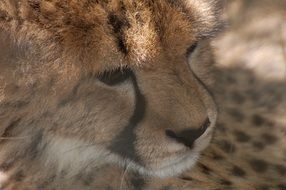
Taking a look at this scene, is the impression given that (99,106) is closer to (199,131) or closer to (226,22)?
(199,131)

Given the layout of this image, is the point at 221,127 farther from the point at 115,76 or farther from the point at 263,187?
the point at 115,76

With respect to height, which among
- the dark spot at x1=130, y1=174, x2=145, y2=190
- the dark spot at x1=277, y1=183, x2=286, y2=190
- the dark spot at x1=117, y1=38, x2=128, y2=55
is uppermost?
the dark spot at x1=117, y1=38, x2=128, y2=55

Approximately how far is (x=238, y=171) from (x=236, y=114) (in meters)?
0.17

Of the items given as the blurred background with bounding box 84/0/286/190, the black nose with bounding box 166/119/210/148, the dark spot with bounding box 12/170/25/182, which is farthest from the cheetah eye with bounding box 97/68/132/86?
the dark spot with bounding box 12/170/25/182

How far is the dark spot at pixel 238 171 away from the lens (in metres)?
1.95

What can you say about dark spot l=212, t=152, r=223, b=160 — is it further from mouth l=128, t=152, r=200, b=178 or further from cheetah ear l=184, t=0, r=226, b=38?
cheetah ear l=184, t=0, r=226, b=38

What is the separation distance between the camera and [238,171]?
196 centimetres

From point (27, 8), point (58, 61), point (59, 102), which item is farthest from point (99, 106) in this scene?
point (27, 8)

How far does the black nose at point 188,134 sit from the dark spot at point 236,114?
35 centimetres

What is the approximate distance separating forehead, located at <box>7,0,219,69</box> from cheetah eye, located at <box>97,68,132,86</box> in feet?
0.11

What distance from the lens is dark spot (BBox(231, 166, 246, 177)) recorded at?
1.95m

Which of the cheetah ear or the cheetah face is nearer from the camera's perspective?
the cheetah face

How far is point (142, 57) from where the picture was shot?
1453 mm

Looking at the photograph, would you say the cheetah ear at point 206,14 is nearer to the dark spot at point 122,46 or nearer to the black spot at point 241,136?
the dark spot at point 122,46
